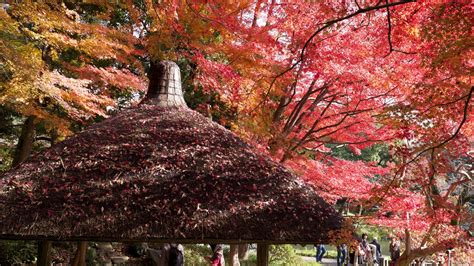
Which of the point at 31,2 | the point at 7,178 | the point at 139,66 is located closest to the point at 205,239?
the point at 7,178

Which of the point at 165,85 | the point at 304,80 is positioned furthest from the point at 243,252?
the point at 165,85

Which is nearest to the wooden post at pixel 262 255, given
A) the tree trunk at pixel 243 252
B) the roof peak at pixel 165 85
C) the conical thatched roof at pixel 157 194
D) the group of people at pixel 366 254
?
the conical thatched roof at pixel 157 194

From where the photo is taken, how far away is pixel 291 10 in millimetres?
9078

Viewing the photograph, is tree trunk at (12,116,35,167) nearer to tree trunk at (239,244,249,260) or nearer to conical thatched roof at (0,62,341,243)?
conical thatched roof at (0,62,341,243)

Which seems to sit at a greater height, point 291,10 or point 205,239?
point 291,10

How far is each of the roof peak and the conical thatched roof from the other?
151 centimetres

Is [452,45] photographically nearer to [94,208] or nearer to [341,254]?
[94,208]

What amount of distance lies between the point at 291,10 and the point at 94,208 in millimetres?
6181

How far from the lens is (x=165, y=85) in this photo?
7.53m

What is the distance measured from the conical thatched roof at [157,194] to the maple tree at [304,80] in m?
1.46

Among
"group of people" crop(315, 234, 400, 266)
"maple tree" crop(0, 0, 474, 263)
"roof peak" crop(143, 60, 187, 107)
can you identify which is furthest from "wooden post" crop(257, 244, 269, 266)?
"group of people" crop(315, 234, 400, 266)

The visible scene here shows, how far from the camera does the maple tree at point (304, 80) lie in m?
7.06

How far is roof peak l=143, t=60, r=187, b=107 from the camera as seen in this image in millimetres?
7371

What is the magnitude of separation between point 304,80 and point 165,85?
13.6ft
